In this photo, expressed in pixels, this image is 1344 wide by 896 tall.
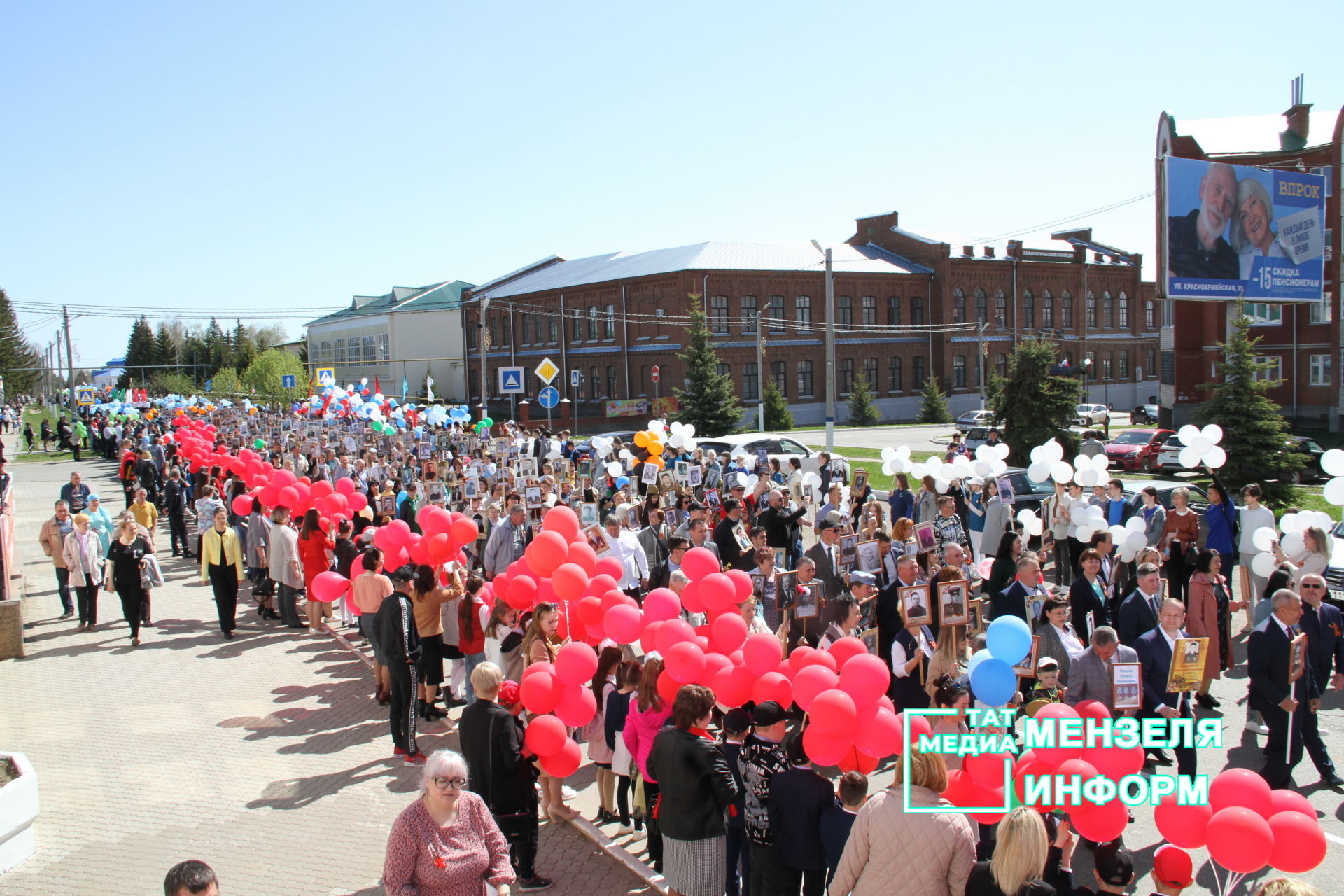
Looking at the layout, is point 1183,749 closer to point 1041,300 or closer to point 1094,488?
point 1094,488

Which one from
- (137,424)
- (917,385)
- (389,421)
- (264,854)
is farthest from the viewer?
(917,385)

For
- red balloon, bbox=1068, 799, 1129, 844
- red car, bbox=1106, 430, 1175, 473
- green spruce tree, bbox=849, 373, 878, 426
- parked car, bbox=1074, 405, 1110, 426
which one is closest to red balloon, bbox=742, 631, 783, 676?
red balloon, bbox=1068, 799, 1129, 844

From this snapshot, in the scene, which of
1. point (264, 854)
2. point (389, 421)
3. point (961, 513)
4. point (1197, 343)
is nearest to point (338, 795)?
point (264, 854)

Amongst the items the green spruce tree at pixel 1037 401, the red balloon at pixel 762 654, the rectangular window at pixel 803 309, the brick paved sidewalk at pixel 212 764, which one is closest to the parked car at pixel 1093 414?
the rectangular window at pixel 803 309

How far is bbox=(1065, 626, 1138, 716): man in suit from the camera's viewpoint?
671cm

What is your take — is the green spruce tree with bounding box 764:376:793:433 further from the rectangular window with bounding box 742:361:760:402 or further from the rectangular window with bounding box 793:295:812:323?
the rectangular window with bounding box 793:295:812:323

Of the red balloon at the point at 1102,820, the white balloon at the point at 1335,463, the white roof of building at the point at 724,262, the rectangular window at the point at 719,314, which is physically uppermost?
the white roof of building at the point at 724,262

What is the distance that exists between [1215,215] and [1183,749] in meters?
30.4

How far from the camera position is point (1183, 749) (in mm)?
6922

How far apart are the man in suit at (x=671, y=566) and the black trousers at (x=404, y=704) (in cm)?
259

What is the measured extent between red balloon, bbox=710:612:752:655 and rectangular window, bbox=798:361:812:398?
45.9m

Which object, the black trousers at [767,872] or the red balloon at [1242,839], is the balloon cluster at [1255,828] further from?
the black trousers at [767,872]

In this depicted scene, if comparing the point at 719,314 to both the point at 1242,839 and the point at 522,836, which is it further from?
the point at 1242,839

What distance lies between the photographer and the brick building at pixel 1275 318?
37.3m
